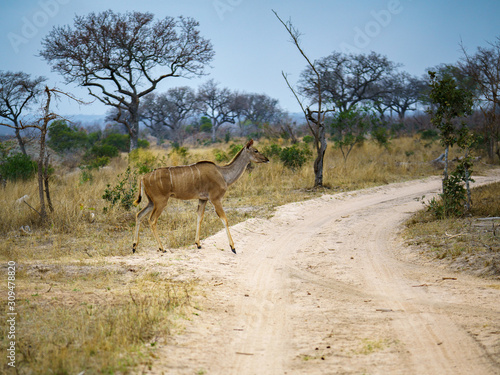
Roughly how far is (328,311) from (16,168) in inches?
592

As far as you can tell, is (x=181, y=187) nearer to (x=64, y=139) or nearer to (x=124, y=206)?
(x=124, y=206)

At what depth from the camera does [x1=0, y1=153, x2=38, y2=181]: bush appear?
1691 centimetres

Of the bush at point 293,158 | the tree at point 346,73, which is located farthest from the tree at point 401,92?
the bush at point 293,158

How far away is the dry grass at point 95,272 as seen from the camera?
15.0ft

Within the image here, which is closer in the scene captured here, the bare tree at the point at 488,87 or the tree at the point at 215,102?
the bare tree at the point at 488,87

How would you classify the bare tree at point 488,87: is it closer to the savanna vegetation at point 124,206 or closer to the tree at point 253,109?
the savanna vegetation at point 124,206

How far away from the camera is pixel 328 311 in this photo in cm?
614

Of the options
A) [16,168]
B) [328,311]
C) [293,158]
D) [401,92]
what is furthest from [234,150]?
[401,92]

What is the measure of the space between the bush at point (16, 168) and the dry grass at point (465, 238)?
1383 centimetres

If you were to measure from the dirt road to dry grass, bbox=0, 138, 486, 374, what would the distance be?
0.44 metres

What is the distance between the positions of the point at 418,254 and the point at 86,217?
844 cm

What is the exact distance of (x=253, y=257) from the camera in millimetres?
9078

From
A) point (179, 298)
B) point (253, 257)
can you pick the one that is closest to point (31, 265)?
point (179, 298)

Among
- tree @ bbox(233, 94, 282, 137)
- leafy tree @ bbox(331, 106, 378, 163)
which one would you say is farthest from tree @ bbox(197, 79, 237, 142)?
leafy tree @ bbox(331, 106, 378, 163)
